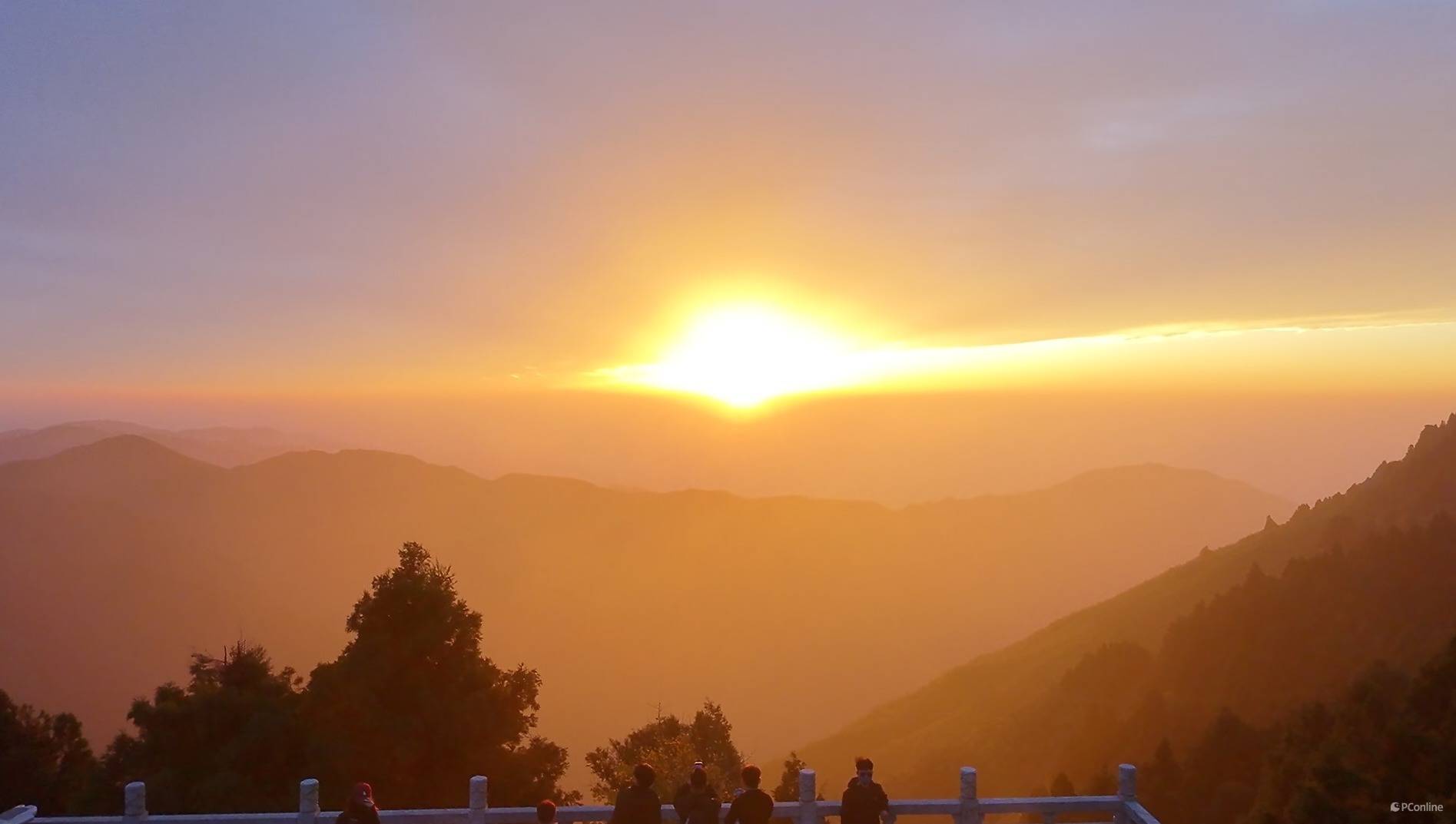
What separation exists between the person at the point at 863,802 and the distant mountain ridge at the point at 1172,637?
74.4 m

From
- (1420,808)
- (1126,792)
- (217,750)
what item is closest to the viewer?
(1126,792)

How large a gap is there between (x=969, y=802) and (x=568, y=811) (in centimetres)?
499

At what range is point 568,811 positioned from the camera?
10453 mm

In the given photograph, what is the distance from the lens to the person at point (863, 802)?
9.63 metres

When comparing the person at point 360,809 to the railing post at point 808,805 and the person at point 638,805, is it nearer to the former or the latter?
the person at point 638,805

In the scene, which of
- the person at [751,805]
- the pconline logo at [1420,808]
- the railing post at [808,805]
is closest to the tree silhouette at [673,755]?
the railing post at [808,805]

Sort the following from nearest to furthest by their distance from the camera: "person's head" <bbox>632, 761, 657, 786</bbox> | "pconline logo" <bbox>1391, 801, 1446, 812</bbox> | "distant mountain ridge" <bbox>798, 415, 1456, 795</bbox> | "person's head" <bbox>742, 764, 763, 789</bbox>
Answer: "person's head" <bbox>742, 764, 763, 789</bbox>, "person's head" <bbox>632, 761, 657, 786</bbox>, "pconline logo" <bbox>1391, 801, 1446, 812</bbox>, "distant mountain ridge" <bbox>798, 415, 1456, 795</bbox>

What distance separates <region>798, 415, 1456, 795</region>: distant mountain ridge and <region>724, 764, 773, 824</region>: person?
247ft

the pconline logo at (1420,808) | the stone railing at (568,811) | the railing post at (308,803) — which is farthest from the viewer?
the pconline logo at (1420,808)

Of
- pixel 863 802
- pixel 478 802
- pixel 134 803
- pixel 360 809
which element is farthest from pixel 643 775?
pixel 134 803

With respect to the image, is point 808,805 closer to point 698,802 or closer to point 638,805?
point 698,802

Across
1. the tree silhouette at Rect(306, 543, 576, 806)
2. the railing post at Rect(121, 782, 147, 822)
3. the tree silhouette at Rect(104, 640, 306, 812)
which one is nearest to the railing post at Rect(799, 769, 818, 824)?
the railing post at Rect(121, 782, 147, 822)

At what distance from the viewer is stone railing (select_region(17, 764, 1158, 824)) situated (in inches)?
404

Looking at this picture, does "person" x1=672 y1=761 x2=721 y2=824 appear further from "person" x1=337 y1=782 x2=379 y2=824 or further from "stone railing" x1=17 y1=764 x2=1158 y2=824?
"person" x1=337 y1=782 x2=379 y2=824
